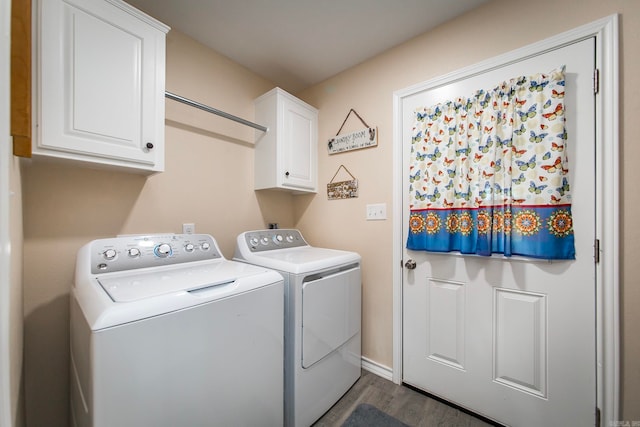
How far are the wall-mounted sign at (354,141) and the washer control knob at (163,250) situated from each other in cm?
147

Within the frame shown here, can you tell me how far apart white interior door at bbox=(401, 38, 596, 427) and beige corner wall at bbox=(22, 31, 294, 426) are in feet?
4.38

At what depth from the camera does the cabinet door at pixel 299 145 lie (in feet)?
6.64

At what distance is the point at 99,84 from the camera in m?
1.14

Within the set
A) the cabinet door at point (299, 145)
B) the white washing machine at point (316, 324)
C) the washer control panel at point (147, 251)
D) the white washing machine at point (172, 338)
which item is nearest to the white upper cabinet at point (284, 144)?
the cabinet door at point (299, 145)

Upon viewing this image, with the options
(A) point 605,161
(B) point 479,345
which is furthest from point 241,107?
(B) point 479,345

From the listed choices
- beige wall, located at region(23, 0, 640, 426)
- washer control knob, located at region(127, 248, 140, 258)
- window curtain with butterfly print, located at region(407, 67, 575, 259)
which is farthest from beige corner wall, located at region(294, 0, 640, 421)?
washer control knob, located at region(127, 248, 140, 258)

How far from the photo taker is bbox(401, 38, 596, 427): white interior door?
120cm

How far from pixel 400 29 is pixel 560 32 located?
0.87 m

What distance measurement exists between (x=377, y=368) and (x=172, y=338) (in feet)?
5.26

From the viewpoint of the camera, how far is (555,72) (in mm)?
1233

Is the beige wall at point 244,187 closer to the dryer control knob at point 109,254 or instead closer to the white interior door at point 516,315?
the white interior door at point 516,315

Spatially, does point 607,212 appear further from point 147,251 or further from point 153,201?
point 153,201

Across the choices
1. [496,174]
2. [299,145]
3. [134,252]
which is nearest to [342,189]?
[299,145]

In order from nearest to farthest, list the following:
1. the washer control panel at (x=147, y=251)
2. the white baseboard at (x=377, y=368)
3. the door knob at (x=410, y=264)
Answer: the washer control panel at (x=147, y=251)
the door knob at (x=410, y=264)
the white baseboard at (x=377, y=368)
